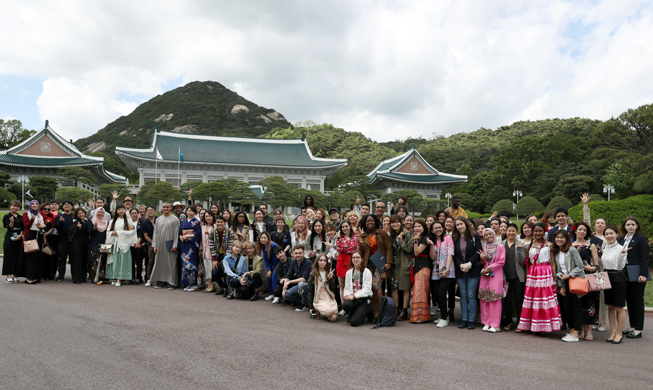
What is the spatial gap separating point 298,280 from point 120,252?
168 inches

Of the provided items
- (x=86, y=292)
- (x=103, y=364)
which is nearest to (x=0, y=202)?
(x=86, y=292)

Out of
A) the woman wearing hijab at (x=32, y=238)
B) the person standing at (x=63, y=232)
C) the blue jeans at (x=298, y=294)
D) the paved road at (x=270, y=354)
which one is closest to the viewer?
the paved road at (x=270, y=354)

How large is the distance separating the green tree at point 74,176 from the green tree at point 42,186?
791 mm

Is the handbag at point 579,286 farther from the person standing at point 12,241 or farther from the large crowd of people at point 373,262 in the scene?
the person standing at point 12,241

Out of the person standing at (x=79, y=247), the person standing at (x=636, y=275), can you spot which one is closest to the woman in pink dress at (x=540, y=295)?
the person standing at (x=636, y=275)

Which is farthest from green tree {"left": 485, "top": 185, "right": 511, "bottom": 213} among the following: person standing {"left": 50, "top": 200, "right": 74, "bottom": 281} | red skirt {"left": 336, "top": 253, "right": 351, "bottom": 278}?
person standing {"left": 50, "top": 200, "right": 74, "bottom": 281}

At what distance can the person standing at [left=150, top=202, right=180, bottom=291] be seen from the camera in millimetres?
8203

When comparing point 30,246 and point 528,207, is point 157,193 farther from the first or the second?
point 528,207

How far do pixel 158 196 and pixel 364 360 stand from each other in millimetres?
25016

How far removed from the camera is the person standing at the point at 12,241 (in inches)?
311

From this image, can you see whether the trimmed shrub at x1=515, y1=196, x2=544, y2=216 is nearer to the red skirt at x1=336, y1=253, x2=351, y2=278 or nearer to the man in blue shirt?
the man in blue shirt

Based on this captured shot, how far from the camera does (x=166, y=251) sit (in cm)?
823

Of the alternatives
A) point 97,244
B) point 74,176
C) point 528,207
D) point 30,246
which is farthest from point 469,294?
point 74,176

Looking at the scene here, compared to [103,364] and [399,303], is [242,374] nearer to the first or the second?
[103,364]
